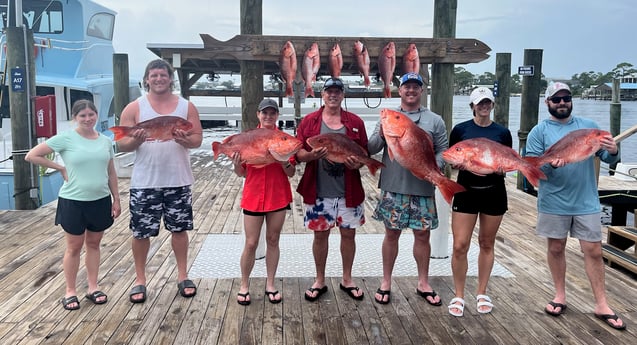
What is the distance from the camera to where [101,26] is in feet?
46.6

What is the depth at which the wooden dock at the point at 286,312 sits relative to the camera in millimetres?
3045

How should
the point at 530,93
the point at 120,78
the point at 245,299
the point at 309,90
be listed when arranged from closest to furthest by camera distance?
the point at 245,299, the point at 309,90, the point at 530,93, the point at 120,78

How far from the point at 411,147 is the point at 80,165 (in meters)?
2.26

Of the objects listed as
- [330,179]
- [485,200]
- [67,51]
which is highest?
[67,51]

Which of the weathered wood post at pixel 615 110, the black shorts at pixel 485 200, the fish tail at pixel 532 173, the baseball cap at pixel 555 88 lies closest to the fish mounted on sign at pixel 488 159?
the fish tail at pixel 532 173

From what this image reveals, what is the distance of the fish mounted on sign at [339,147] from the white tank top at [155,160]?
1031mm

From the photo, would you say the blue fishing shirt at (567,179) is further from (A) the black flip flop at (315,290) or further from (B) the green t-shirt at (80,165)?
(B) the green t-shirt at (80,165)

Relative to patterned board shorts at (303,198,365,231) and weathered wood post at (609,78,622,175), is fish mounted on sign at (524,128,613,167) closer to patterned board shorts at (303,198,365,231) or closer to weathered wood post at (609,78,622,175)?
patterned board shorts at (303,198,365,231)

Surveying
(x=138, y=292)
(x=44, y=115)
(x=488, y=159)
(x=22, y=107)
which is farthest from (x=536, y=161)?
(x=22, y=107)

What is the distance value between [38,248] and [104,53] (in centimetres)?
1102

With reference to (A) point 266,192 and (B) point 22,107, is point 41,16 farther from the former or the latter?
(A) point 266,192

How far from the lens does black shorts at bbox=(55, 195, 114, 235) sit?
3.31m

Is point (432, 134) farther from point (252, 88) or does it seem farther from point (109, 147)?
point (109, 147)

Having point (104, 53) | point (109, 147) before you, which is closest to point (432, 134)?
point (109, 147)
